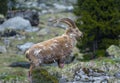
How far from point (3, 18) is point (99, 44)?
1680cm

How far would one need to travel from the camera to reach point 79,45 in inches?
1168

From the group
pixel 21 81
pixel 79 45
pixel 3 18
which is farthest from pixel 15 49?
pixel 21 81

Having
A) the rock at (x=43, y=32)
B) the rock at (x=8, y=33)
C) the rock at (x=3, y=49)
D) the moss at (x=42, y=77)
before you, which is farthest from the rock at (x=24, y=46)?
the moss at (x=42, y=77)

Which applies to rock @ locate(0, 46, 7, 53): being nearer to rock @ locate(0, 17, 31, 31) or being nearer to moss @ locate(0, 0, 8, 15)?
rock @ locate(0, 17, 31, 31)

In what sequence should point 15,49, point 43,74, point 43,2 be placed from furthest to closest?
1. point 43,2
2. point 15,49
3. point 43,74

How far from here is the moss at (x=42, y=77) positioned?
40.4ft

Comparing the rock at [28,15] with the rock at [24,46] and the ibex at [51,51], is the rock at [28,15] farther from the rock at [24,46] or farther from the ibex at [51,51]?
the ibex at [51,51]

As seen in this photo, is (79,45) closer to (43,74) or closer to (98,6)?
(98,6)

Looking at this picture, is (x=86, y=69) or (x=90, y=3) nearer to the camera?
(x=86, y=69)

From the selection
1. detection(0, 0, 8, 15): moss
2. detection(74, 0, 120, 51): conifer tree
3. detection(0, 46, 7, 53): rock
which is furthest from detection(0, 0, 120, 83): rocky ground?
detection(74, 0, 120, 51): conifer tree

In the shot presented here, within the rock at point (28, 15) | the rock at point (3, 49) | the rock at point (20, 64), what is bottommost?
the rock at point (20, 64)

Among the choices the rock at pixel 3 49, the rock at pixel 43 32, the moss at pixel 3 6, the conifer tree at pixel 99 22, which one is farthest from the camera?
the moss at pixel 3 6

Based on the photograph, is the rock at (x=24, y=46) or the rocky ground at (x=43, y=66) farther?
the rock at (x=24, y=46)

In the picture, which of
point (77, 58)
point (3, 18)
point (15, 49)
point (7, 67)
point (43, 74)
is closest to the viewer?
point (43, 74)
